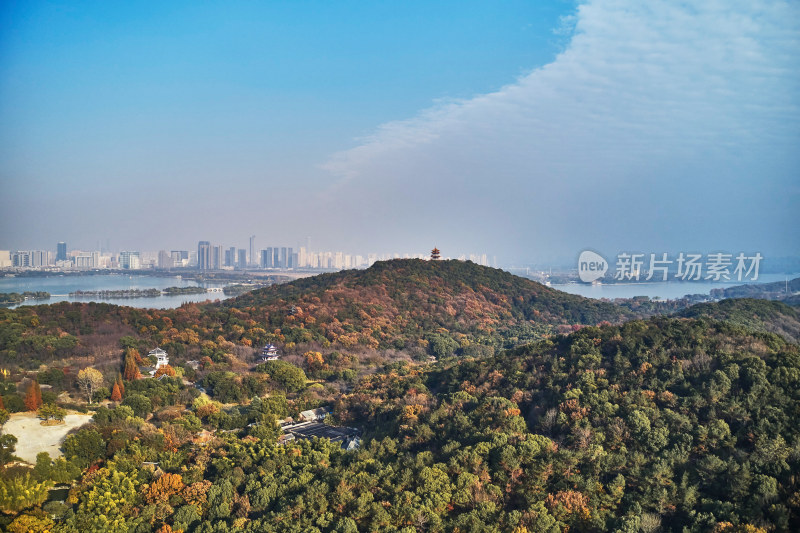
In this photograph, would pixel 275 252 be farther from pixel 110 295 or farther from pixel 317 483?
pixel 317 483

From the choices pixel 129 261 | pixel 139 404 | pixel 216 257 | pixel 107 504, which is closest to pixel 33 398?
pixel 139 404

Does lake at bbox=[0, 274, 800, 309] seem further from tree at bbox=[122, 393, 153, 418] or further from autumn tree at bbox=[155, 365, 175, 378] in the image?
tree at bbox=[122, 393, 153, 418]

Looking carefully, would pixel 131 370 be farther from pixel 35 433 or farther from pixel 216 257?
pixel 216 257

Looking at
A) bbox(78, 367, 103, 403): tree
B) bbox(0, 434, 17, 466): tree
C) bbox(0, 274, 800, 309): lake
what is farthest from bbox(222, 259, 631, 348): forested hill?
bbox(0, 274, 800, 309): lake

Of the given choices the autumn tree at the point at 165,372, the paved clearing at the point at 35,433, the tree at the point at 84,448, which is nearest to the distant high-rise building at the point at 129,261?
the autumn tree at the point at 165,372

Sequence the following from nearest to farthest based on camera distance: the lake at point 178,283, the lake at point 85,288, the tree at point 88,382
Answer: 1. the tree at point 88,382
2. the lake at point 85,288
3. the lake at point 178,283

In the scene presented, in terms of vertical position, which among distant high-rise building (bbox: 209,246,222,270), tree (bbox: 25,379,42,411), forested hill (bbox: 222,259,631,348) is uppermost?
distant high-rise building (bbox: 209,246,222,270)

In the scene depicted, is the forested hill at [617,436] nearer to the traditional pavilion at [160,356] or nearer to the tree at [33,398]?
the tree at [33,398]

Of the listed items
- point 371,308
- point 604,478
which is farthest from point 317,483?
point 371,308
